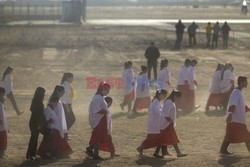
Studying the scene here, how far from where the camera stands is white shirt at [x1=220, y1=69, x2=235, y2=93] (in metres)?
19.5

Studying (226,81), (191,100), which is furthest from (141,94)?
(226,81)

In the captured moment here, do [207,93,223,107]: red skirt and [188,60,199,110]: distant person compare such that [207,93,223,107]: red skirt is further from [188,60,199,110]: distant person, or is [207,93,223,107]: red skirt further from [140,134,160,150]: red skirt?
[140,134,160,150]: red skirt

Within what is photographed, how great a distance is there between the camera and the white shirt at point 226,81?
63.8 feet

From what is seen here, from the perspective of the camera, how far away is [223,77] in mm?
19688

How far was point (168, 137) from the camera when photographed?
45.3 ft

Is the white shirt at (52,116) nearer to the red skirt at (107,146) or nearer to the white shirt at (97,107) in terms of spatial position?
the white shirt at (97,107)

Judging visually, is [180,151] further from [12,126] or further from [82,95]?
[82,95]

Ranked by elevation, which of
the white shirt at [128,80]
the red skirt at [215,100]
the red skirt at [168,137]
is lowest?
the red skirt at [215,100]

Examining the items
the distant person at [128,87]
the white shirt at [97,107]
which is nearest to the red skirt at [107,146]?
the white shirt at [97,107]

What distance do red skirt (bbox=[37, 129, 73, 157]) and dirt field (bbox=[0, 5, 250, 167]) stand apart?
→ 23cm

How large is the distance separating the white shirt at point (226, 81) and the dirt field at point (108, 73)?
77 centimetres

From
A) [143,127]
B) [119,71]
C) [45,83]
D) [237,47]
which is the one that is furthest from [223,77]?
[237,47]

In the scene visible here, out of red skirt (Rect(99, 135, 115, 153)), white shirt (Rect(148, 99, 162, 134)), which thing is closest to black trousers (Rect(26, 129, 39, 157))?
red skirt (Rect(99, 135, 115, 153))

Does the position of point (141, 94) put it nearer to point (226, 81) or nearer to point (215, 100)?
→ point (215, 100)
